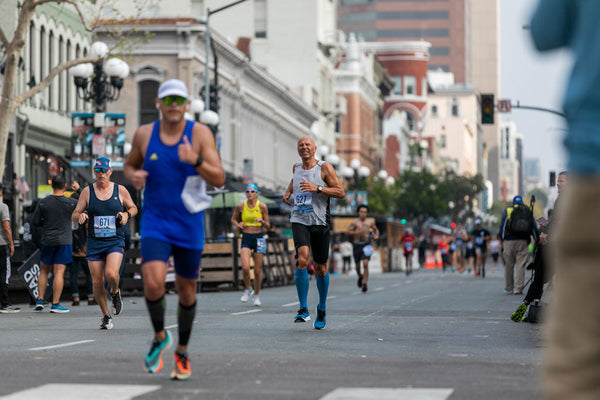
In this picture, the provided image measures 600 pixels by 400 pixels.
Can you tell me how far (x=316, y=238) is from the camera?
48.5 feet

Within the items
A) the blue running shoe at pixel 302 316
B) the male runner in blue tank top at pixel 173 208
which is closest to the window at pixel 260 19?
the blue running shoe at pixel 302 316

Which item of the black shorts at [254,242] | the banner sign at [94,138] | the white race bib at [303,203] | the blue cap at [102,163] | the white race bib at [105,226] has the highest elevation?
the banner sign at [94,138]

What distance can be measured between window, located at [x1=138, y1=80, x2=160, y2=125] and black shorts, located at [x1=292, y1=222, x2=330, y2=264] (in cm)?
3941

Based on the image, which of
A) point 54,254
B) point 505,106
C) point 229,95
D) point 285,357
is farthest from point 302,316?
point 229,95

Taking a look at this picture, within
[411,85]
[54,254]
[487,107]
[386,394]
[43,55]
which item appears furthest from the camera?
[411,85]

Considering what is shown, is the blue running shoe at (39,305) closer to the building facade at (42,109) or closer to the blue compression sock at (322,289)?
the blue compression sock at (322,289)

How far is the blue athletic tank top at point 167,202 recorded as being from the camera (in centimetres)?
873

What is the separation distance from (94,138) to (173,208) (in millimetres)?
18743

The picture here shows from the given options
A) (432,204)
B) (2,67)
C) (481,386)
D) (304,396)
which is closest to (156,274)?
(304,396)

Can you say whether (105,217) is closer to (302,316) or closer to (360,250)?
(302,316)

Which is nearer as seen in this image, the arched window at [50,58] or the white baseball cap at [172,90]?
the white baseball cap at [172,90]

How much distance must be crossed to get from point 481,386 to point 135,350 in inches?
149

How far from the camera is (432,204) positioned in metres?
110

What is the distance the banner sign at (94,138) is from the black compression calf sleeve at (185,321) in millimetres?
18595
